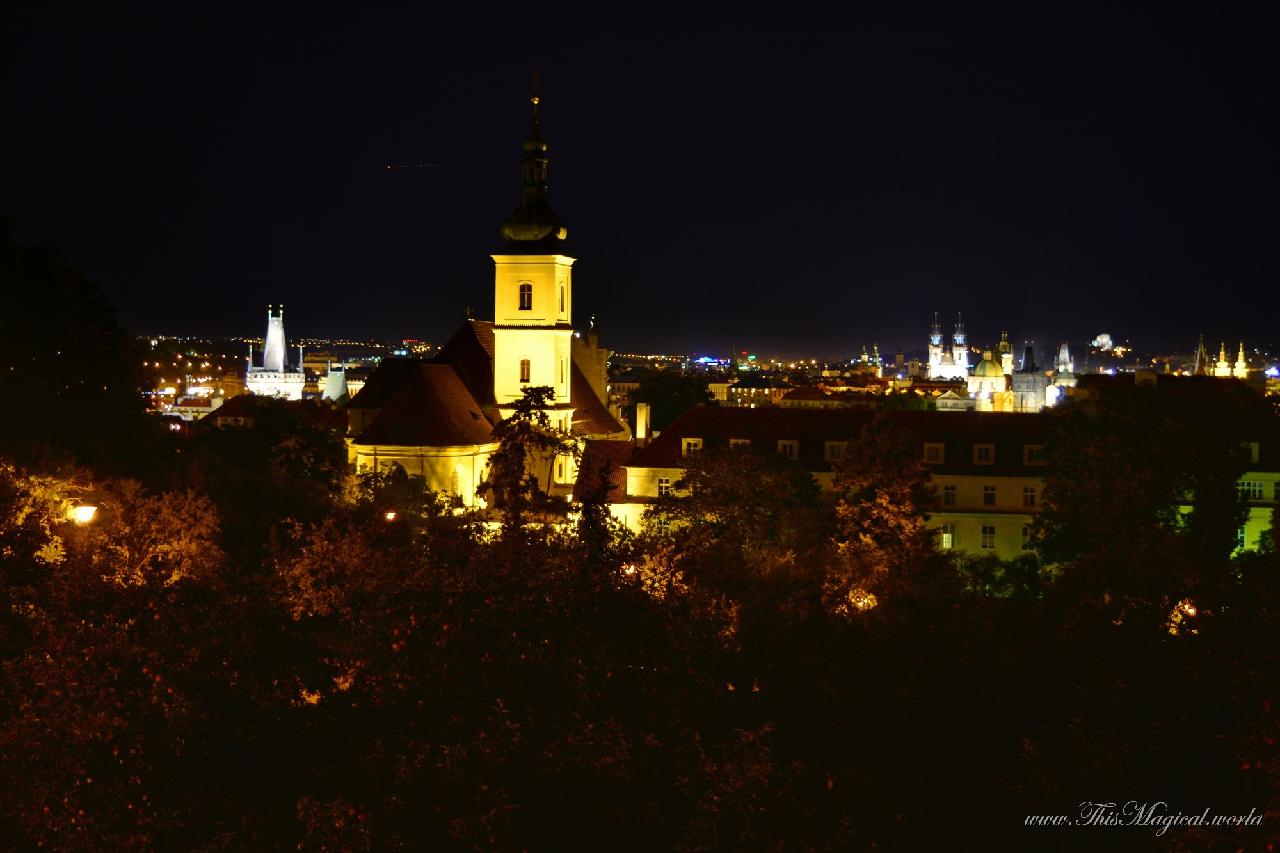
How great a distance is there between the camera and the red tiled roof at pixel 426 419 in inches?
2104

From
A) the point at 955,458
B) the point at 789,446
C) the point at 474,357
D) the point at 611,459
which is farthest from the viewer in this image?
the point at 474,357

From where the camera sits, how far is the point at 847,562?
33000 mm

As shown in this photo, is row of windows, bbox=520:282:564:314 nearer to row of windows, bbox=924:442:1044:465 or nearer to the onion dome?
row of windows, bbox=924:442:1044:465

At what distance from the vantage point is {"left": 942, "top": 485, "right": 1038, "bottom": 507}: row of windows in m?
47.5

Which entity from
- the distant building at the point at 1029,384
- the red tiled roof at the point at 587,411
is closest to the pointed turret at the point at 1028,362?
the distant building at the point at 1029,384

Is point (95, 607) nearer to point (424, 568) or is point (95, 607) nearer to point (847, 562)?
point (424, 568)

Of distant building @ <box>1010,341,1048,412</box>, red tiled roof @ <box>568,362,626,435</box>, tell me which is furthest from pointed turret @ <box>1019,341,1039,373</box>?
red tiled roof @ <box>568,362,626,435</box>

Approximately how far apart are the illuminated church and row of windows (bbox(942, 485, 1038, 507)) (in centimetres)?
1502

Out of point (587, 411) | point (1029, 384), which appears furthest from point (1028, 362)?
point (587, 411)

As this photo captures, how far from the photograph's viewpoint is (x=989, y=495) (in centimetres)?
4772

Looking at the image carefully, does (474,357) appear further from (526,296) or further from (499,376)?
(526,296)

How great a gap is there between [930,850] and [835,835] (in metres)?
1.50

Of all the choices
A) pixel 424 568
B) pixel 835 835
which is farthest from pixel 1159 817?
pixel 424 568

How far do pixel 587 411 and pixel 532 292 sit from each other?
904cm
